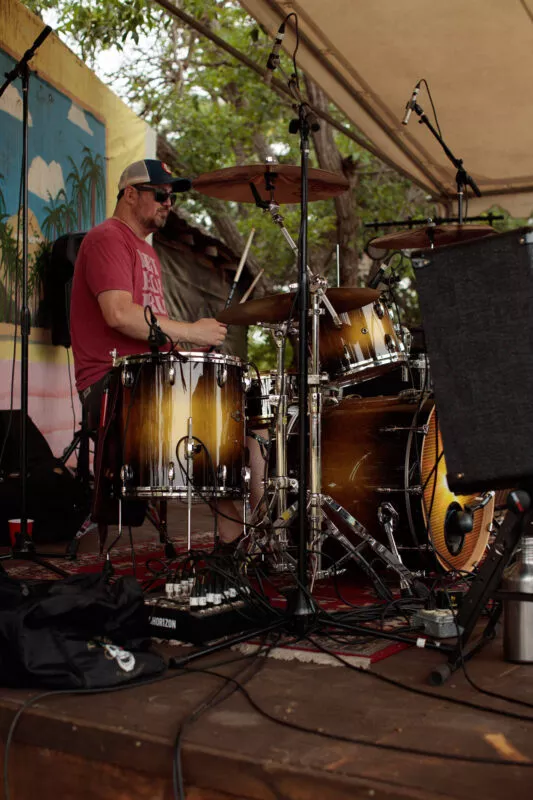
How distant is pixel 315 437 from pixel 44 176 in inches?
137

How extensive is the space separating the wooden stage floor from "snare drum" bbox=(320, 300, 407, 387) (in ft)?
6.83

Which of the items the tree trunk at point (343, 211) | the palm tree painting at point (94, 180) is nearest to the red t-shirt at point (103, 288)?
the palm tree painting at point (94, 180)

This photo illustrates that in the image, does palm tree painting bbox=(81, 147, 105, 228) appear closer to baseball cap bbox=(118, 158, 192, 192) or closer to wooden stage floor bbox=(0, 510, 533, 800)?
baseball cap bbox=(118, 158, 192, 192)

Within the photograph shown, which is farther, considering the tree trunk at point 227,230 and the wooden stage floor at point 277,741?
the tree trunk at point 227,230

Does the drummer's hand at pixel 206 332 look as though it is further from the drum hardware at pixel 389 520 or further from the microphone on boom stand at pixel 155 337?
the drum hardware at pixel 389 520

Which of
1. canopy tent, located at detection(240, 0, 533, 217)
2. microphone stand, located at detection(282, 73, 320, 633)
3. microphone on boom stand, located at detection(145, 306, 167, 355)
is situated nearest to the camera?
microphone stand, located at detection(282, 73, 320, 633)

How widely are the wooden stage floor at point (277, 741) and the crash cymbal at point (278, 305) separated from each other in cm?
181

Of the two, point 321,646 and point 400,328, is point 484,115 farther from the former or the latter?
point 321,646

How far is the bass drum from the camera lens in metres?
3.69

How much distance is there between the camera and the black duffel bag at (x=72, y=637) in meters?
2.00

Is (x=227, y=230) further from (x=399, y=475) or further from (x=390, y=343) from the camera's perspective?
(x=399, y=475)

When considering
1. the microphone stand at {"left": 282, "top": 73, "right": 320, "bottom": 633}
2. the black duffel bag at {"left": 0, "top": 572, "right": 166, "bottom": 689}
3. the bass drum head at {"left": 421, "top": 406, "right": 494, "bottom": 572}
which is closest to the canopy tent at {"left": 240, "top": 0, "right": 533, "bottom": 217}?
the microphone stand at {"left": 282, "top": 73, "right": 320, "bottom": 633}

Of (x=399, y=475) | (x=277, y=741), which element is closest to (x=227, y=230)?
(x=399, y=475)

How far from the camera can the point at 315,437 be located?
361cm
